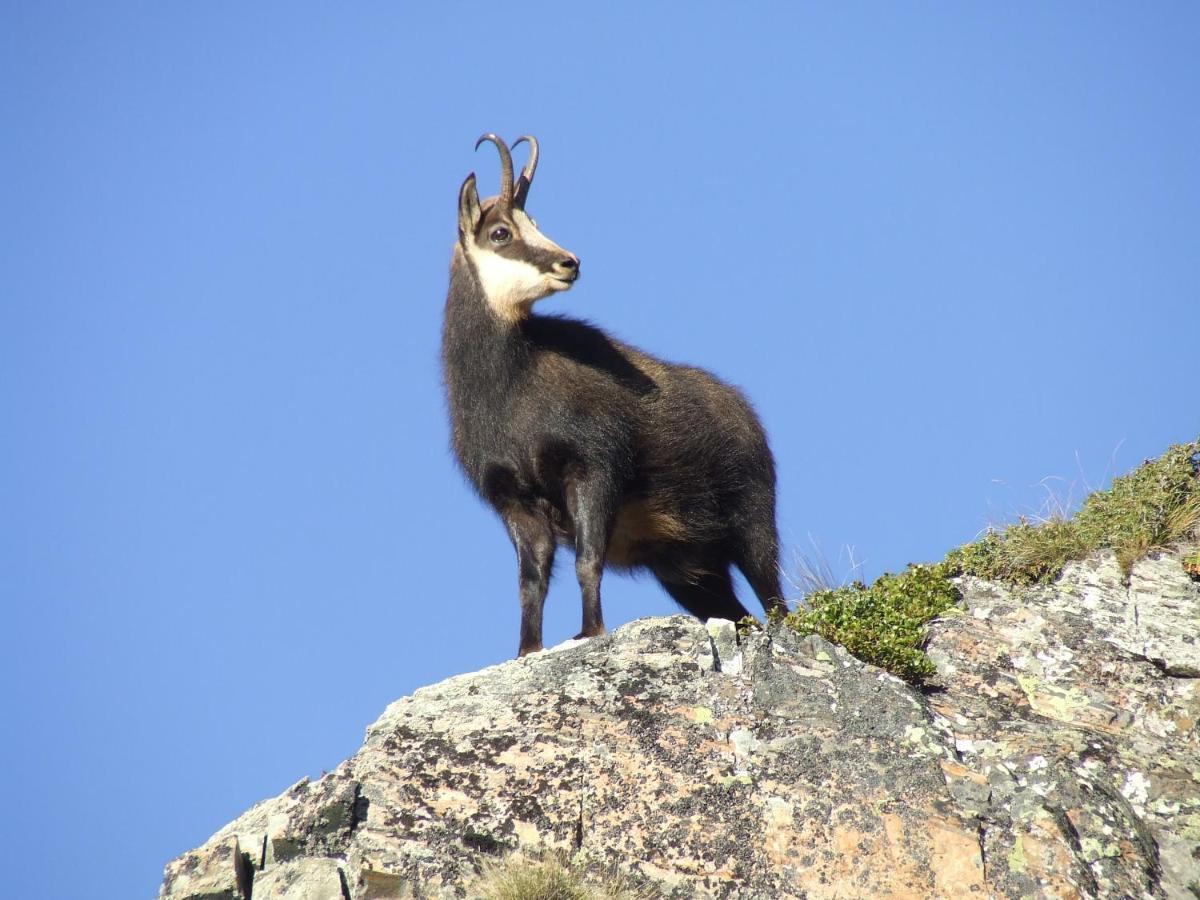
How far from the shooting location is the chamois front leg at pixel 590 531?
29.1 feet

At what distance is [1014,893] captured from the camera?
6086mm

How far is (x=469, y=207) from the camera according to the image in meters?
10.1

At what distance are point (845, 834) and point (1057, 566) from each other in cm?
282

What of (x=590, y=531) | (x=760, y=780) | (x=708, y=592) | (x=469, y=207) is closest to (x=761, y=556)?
(x=708, y=592)

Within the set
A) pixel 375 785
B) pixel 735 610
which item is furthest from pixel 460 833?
pixel 735 610

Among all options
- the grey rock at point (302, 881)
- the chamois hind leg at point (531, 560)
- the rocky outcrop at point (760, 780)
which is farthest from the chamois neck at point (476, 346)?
the grey rock at point (302, 881)

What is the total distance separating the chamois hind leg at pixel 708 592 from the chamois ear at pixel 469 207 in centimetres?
276

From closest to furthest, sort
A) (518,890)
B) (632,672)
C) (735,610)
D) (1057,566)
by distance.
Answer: (518,890)
(632,672)
(1057,566)
(735,610)

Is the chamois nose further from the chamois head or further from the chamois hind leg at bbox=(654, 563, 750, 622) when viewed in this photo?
the chamois hind leg at bbox=(654, 563, 750, 622)

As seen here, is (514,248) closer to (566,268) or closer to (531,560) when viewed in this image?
(566,268)

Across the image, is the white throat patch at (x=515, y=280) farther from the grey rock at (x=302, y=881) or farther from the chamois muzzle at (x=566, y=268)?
the grey rock at (x=302, y=881)

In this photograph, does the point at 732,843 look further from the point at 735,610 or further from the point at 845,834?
the point at 735,610

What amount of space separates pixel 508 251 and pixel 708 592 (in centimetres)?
286

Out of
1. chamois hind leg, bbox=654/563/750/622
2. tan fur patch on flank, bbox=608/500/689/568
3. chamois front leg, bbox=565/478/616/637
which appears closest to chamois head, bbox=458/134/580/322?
chamois front leg, bbox=565/478/616/637
